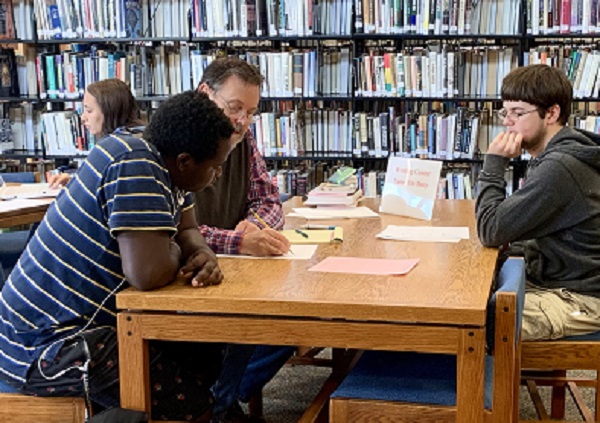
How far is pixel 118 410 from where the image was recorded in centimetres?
166

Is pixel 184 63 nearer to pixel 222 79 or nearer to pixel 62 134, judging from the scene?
pixel 62 134

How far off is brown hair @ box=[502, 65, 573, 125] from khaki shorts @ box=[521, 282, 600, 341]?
22.6 inches

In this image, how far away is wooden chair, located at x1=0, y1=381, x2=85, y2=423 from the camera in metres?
1.76

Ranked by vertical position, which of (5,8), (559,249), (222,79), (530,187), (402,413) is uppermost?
(5,8)

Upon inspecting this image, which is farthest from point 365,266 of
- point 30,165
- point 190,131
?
point 30,165

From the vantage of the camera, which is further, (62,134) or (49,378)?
(62,134)

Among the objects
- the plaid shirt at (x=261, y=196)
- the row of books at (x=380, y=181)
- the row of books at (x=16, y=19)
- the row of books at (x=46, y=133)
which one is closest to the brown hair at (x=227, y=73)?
the plaid shirt at (x=261, y=196)

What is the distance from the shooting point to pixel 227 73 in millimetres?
2449

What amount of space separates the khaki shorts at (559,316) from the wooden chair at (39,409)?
3.69 feet

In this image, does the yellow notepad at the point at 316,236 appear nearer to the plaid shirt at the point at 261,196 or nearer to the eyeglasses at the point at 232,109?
the plaid shirt at the point at 261,196

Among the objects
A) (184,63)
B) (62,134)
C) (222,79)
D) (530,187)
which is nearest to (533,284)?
(530,187)

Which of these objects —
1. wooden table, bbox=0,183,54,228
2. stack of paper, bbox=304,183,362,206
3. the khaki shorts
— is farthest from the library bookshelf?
the khaki shorts

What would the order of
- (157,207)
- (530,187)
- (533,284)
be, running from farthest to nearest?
(533,284), (530,187), (157,207)

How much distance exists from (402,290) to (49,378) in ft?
2.50
